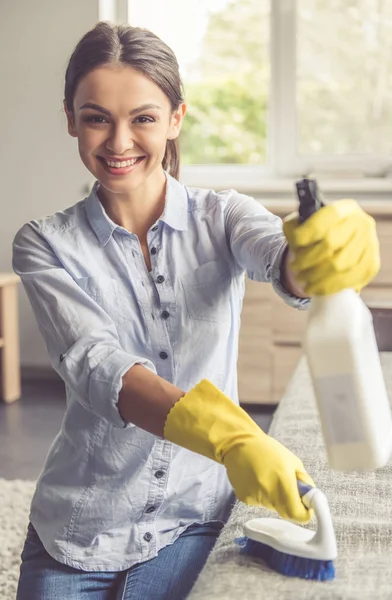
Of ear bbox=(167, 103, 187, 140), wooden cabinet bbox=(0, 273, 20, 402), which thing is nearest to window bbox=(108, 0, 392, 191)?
wooden cabinet bbox=(0, 273, 20, 402)

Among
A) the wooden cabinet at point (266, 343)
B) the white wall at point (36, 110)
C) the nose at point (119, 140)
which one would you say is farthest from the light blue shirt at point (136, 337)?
the white wall at point (36, 110)

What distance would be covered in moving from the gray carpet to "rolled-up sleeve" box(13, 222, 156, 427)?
0.99 m

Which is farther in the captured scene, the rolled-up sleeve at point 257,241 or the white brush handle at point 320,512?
the rolled-up sleeve at point 257,241

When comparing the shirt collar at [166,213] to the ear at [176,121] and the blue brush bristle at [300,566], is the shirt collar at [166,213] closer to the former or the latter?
the ear at [176,121]

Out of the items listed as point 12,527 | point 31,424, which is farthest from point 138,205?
point 31,424

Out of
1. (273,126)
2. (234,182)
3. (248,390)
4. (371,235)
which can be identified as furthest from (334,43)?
(371,235)

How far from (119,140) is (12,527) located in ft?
4.78

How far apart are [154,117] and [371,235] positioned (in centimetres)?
47

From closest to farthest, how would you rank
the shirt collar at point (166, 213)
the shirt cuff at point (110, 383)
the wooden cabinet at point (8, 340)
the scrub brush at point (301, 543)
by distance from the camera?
the scrub brush at point (301, 543), the shirt cuff at point (110, 383), the shirt collar at point (166, 213), the wooden cabinet at point (8, 340)

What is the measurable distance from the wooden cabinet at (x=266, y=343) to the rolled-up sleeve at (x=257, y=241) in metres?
2.03

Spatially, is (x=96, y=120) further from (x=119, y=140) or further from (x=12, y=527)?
(x=12, y=527)

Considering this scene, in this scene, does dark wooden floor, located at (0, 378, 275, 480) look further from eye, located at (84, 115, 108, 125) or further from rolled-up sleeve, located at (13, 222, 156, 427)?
eye, located at (84, 115, 108, 125)

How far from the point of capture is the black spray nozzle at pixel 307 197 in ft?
2.53

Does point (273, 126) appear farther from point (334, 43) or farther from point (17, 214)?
point (17, 214)
